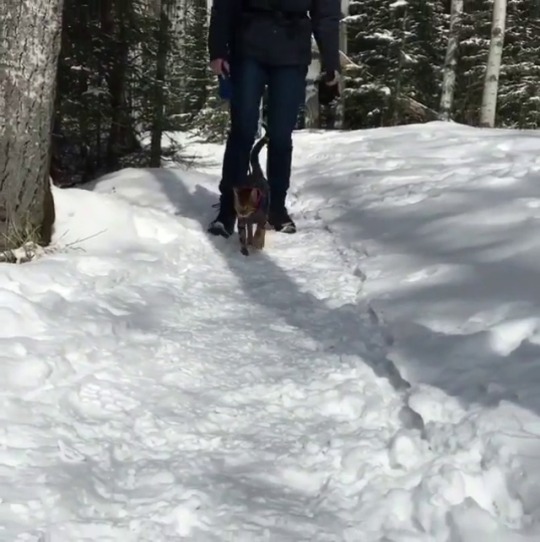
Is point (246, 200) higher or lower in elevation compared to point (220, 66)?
lower

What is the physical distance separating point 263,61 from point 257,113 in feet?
1.13

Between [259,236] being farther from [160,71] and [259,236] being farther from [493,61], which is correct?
[493,61]

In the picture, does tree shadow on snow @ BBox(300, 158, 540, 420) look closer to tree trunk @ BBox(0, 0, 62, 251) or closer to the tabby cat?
the tabby cat

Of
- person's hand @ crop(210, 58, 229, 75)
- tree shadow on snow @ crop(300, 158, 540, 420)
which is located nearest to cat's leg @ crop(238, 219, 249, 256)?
tree shadow on snow @ crop(300, 158, 540, 420)

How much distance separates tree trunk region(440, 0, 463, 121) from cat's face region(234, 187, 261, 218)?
14364 millimetres

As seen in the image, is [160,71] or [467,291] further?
[160,71]

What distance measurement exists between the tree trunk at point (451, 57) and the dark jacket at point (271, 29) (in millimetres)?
13941

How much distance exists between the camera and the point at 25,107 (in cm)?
365

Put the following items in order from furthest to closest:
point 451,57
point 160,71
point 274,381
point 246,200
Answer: point 451,57 < point 160,71 < point 246,200 < point 274,381

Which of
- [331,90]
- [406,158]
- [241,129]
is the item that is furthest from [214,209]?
[406,158]

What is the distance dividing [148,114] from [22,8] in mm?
4639

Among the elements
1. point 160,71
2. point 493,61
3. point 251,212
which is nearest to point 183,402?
point 251,212

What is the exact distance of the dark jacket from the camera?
4.45m

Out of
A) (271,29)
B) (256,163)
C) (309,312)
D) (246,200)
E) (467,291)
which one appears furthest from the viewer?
(256,163)
